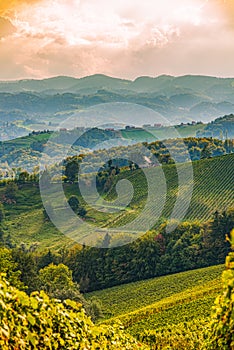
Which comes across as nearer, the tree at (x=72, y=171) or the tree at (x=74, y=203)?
the tree at (x=74, y=203)

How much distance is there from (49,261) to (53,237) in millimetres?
32008

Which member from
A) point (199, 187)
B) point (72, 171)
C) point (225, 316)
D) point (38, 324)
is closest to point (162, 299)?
point (38, 324)

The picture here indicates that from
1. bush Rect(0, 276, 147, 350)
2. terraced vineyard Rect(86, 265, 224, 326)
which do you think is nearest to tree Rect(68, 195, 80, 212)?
terraced vineyard Rect(86, 265, 224, 326)

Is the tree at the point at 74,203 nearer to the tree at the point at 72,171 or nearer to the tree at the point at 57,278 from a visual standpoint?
the tree at the point at 72,171

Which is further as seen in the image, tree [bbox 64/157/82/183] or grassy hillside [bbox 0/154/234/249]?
tree [bbox 64/157/82/183]

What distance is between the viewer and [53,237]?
4291 inches

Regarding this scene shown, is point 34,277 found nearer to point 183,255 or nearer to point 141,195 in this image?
point 183,255

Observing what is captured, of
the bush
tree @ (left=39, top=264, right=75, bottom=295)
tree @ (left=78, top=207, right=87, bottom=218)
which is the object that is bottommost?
tree @ (left=39, top=264, right=75, bottom=295)

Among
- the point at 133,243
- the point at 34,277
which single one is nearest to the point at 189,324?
the point at 34,277

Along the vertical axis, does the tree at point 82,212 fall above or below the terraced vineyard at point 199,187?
below

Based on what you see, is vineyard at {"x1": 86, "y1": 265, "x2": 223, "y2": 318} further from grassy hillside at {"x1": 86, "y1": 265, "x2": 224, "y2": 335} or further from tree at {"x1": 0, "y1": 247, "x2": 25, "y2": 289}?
tree at {"x1": 0, "y1": 247, "x2": 25, "y2": 289}

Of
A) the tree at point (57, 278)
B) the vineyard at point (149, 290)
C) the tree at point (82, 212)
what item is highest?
the tree at point (82, 212)

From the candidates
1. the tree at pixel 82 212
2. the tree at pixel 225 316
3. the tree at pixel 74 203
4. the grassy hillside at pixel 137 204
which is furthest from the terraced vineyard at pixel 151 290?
the tree at pixel 74 203

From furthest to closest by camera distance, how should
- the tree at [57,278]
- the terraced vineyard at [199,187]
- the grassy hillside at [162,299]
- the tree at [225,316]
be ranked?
the terraced vineyard at [199,187], the tree at [57,278], the grassy hillside at [162,299], the tree at [225,316]
